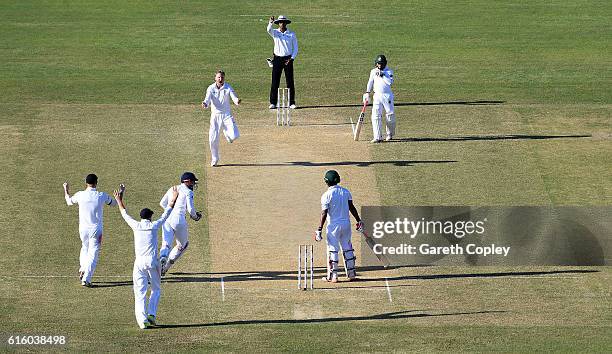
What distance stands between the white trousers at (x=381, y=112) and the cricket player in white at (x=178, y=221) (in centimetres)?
962

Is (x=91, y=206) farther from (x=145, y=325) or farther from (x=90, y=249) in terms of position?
(x=145, y=325)

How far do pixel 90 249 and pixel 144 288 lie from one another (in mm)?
2871

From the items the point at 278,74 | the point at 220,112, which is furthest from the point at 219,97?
the point at 278,74

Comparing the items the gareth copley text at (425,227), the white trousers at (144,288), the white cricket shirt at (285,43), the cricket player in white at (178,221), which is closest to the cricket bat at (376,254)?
the gareth copley text at (425,227)

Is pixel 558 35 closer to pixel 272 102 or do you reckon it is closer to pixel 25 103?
pixel 272 102

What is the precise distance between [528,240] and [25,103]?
17003mm

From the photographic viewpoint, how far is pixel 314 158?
37906mm

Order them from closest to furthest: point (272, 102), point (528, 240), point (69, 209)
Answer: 1. point (528, 240)
2. point (69, 209)
3. point (272, 102)

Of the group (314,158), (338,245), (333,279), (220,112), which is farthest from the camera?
(314,158)

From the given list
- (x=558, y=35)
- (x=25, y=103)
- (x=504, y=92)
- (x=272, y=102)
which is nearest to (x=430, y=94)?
(x=504, y=92)

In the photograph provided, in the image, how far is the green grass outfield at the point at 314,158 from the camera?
2836 centimetres

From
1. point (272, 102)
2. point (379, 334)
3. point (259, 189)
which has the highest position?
point (272, 102)

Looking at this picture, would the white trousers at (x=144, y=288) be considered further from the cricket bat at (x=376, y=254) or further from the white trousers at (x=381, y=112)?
the white trousers at (x=381, y=112)

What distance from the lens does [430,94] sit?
44.0 m
